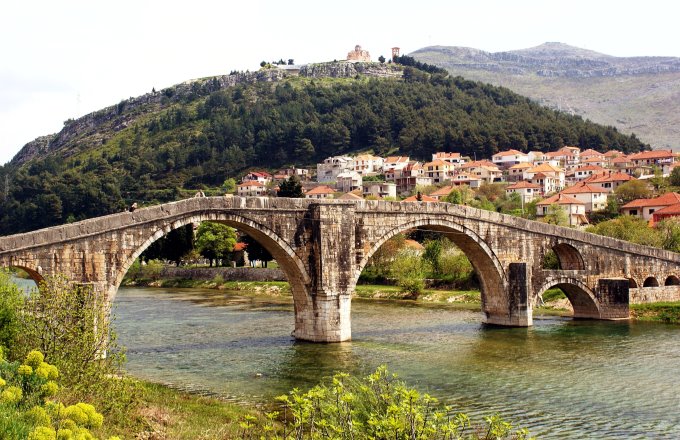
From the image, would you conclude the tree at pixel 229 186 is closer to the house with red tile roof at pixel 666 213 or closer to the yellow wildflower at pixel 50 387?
the house with red tile roof at pixel 666 213

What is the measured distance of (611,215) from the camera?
244 ft

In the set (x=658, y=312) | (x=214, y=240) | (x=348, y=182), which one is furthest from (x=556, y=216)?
(x=348, y=182)

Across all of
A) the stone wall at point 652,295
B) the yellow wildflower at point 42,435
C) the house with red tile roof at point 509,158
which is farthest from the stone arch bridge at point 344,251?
the house with red tile roof at point 509,158

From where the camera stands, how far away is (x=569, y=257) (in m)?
38.6

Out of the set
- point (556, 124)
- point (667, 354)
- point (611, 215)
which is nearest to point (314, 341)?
point (667, 354)

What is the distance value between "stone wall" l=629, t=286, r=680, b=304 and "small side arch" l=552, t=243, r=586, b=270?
3.16 m

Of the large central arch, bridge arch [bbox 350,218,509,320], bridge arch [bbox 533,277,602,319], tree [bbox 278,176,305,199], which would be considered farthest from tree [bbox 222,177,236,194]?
the large central arch

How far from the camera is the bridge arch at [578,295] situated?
3612cm

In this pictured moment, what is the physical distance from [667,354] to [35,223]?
93670 millimetres

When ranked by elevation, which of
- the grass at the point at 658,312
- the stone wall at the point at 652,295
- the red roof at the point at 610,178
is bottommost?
the grass at the point at 658,312

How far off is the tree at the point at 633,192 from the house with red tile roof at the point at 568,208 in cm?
438

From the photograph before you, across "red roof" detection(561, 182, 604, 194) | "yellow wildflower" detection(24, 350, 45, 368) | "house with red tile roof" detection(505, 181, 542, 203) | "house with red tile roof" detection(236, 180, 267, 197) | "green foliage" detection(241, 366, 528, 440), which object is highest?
"house with red tile roof" detection(236, 180, 267, 197)

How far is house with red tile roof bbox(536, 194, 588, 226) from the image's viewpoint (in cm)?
7438

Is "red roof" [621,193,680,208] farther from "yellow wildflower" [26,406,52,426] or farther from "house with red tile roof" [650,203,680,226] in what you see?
"yellow wildflower" [26,406,52,426]
